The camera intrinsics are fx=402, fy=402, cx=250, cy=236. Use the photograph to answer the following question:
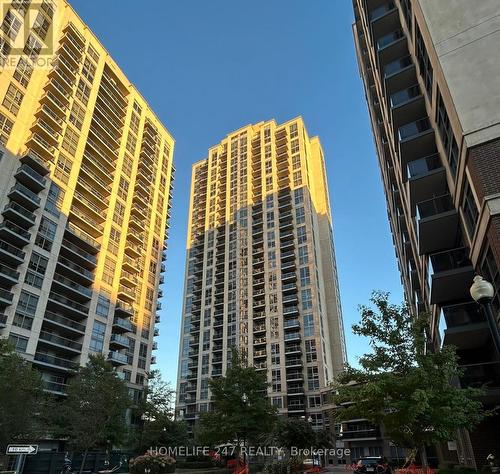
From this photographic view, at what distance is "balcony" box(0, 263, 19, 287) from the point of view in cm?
4909

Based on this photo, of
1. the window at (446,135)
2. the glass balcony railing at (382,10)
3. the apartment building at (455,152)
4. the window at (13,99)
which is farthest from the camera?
the window at (13,99)

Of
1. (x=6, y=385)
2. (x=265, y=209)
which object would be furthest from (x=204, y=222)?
(x=6, y=385)

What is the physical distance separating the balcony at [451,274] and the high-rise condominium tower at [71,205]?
46590 mm

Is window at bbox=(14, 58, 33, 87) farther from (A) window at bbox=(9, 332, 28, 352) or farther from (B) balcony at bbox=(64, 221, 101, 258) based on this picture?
(A) window at bbox=(9, 332, 28, 352)

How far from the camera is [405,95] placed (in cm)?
2983

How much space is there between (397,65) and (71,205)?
50742 millimetres

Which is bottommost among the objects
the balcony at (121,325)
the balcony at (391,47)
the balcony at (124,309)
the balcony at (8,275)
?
the balcony at (121,325)

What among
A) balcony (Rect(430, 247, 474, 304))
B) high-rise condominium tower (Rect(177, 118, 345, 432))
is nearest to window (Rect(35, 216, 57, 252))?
high-rise condominium tower (Rect(177, 118, 345, 432))

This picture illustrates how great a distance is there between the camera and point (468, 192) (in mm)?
19938

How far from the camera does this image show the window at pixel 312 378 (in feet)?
266

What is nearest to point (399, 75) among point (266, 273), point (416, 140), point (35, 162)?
point (416, 140)

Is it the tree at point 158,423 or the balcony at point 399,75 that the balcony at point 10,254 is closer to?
the tree at point 158,423

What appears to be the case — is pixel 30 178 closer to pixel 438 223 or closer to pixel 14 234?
pixel 14 234

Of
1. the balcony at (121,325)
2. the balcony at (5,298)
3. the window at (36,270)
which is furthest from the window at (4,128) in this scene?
the balcony at (121,325)
